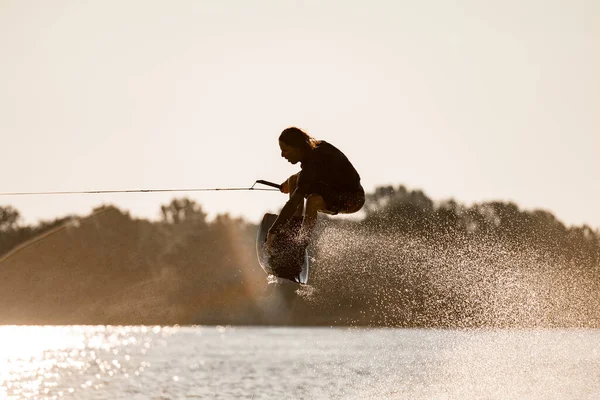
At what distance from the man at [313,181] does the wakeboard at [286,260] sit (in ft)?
0.36

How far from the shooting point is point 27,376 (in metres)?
60.4

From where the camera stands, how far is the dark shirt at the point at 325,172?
605 inches

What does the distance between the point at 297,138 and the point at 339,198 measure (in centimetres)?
99

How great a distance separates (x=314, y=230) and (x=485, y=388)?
2744 centimetres

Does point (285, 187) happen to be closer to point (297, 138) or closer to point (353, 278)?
point (297, 138)

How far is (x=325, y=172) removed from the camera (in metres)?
15.4

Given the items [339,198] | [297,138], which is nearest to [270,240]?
[339,198]

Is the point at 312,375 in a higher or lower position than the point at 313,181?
higher

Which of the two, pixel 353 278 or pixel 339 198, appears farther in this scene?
pixel 353 278

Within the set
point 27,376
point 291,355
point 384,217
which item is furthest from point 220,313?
point 27,376

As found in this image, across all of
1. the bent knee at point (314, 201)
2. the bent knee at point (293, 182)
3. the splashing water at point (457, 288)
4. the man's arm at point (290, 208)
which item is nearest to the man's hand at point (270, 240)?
the man's arm at point (290, 208)

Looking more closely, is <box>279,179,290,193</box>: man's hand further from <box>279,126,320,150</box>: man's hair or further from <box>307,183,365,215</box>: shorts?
<box>279,126,320,150</box>: man's hair

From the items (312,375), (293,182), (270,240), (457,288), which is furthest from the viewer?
(457,288)

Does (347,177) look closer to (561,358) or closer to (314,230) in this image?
(314,230)
